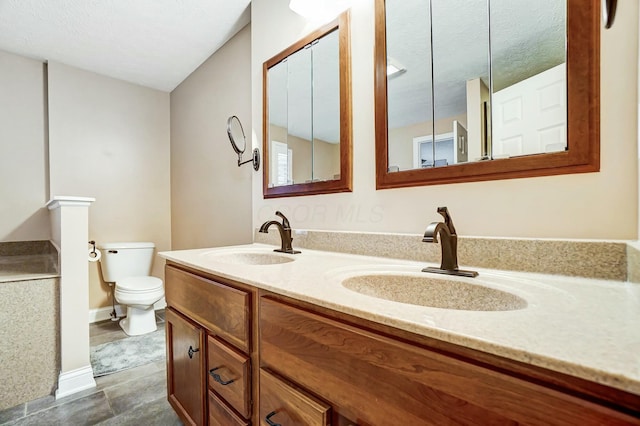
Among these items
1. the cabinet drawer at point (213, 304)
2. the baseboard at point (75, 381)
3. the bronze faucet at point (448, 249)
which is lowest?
the baseboard at point (75, 381)

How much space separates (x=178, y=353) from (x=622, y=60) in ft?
5.80

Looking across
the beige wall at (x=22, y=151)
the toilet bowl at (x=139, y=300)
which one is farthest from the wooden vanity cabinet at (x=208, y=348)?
the beige wall at (x=22, y=151)

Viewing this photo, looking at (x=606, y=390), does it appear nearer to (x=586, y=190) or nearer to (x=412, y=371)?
(x=412, y=371)

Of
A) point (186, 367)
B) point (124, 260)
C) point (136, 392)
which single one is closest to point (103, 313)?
point (124, 260)

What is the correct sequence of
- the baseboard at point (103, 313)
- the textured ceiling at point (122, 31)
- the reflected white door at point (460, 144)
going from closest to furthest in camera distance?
1. the reflected white door at point (460, 144)
2. the textured ceiling at point (122, 31)
3. the baseboard at point (103, 313)

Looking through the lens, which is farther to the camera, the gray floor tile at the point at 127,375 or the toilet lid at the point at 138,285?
the toilet lid at the point at 138,285

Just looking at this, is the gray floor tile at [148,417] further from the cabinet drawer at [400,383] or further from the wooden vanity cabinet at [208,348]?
the cabinet drawer at [400,383]

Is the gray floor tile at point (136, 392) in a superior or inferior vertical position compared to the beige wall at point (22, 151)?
inferior

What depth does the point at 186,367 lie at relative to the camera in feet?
3.79

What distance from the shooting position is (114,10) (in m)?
1.81

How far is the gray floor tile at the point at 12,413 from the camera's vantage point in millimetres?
1404

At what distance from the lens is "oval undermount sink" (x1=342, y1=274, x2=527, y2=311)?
0.69 m

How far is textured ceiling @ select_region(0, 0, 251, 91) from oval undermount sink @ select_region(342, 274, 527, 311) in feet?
6.30

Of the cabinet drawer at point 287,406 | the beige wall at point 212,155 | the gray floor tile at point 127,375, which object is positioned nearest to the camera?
the cabinet drawer at point 287,406
